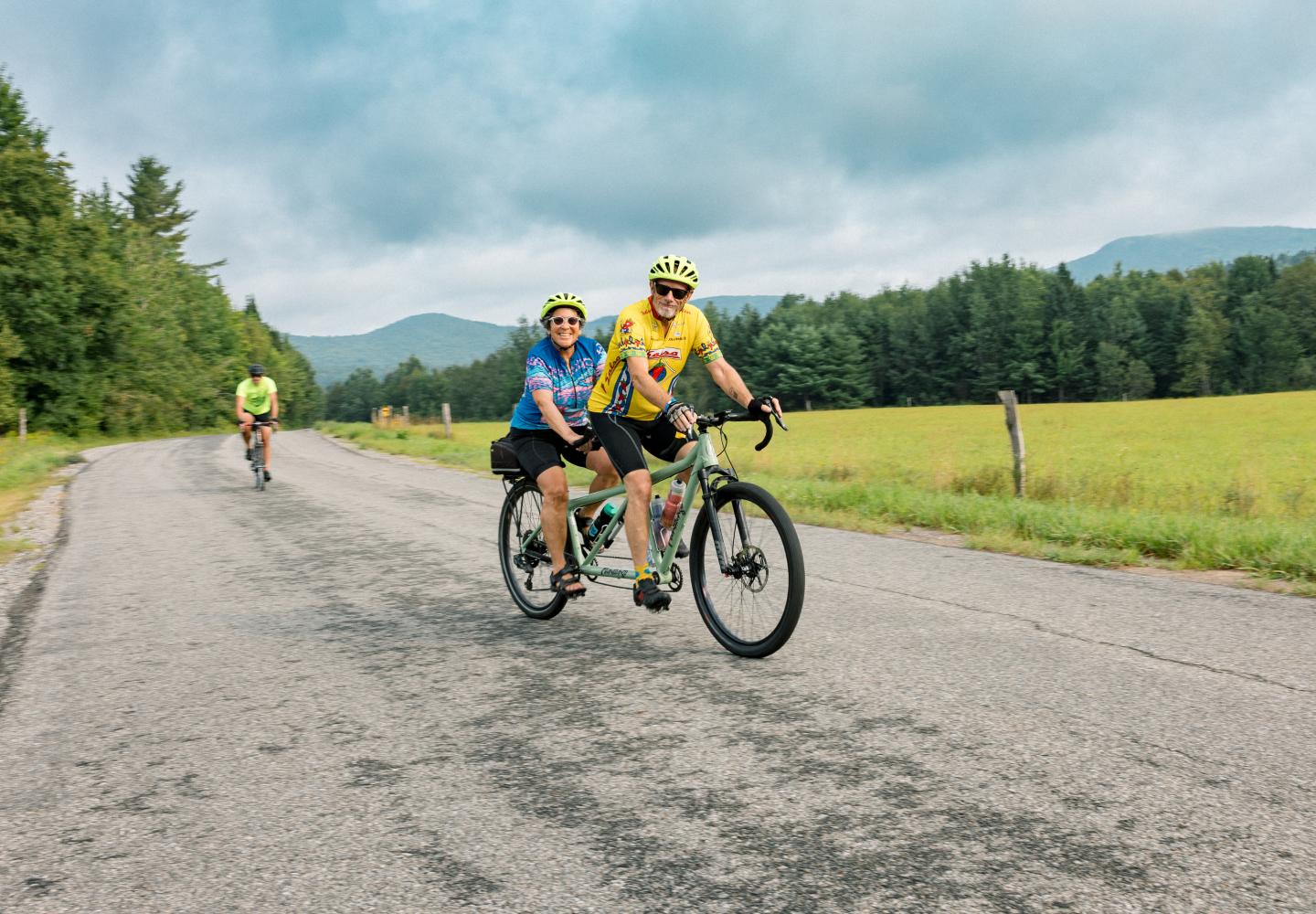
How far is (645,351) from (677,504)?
0.86 metres

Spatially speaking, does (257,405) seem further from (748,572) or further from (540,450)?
(748,572)

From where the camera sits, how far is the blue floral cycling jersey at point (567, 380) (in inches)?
223

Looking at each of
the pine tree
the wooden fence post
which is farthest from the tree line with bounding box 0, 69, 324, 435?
the wooden fence post

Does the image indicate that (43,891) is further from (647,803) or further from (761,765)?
(761,765)

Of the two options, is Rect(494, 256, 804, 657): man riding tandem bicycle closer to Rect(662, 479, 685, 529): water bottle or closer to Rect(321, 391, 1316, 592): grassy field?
Rect(662, 479, 685, 529): water bottle

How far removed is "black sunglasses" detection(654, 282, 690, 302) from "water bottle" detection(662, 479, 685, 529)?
104cm

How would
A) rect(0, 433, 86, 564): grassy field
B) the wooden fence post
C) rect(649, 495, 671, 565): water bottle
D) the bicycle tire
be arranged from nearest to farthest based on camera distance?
rect(649, 495, 671, 565): water bottle → the bicycle tire → rect(0, 433, 86, 564): grassy field → the wooden fence post

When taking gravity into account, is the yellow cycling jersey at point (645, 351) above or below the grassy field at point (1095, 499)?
above

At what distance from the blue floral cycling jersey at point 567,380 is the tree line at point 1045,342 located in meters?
92.3

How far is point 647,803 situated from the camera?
3010 mm

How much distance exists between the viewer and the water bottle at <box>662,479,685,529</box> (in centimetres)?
509

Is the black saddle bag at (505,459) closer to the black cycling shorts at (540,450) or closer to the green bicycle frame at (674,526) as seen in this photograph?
the black cycling shorts at (540,450)

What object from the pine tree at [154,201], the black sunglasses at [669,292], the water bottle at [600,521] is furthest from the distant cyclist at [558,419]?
the pine tree at [154,201]

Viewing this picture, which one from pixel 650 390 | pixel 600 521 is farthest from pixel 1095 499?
pixel 650 390
